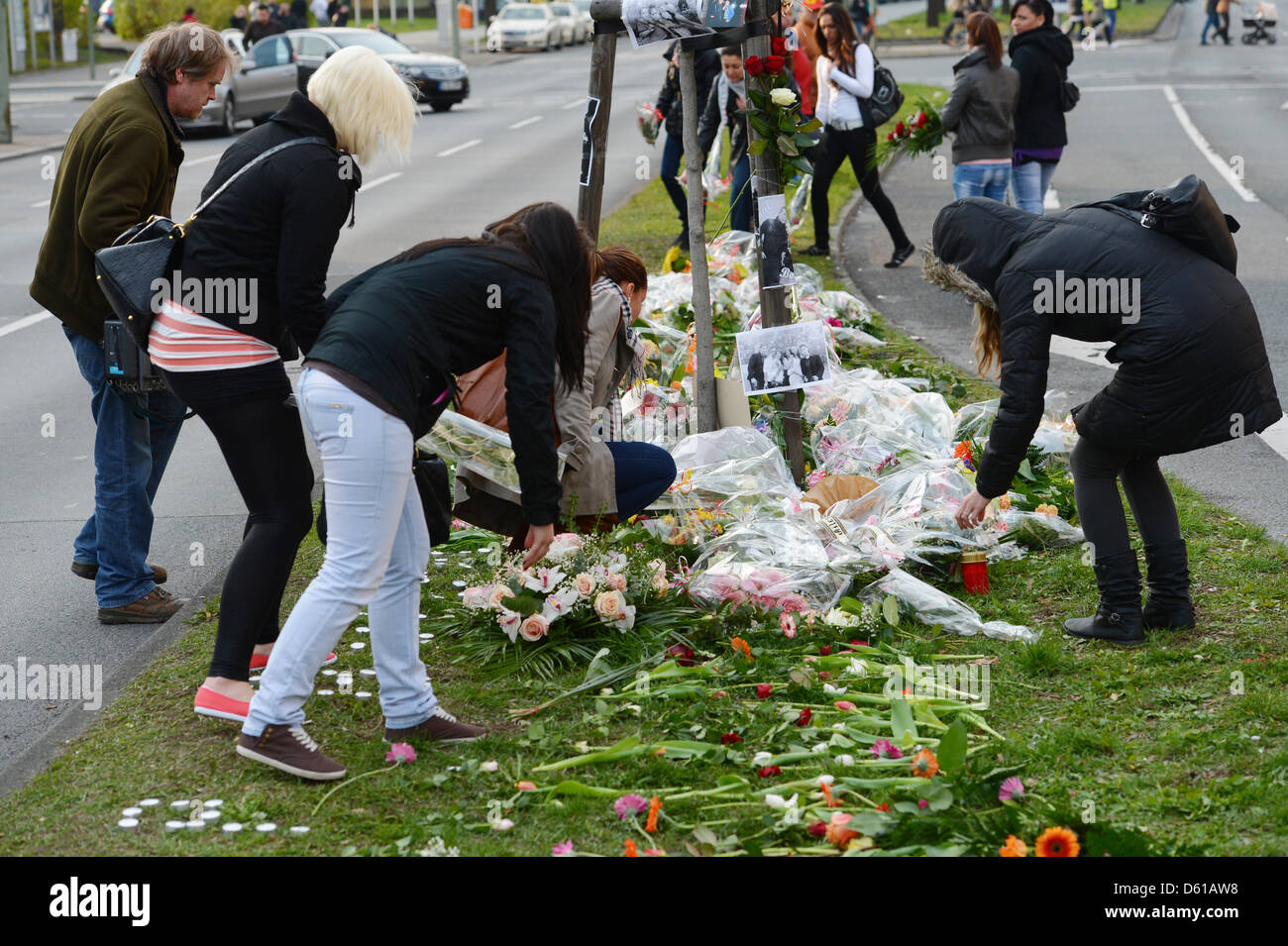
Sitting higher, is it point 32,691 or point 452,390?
point 452,390

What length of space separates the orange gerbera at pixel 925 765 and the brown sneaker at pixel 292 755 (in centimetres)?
150

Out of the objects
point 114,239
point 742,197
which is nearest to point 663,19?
point 114,239

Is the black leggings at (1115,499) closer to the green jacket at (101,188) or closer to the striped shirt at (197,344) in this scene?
the striped shirt at (197,344)

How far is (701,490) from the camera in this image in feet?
18.8

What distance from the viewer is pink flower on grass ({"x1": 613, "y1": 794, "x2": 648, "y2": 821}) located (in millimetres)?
3598

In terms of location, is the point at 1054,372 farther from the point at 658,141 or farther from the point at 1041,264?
the point at 658,141

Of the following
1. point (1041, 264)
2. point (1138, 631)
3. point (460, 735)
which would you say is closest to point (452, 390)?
point (460, 735)

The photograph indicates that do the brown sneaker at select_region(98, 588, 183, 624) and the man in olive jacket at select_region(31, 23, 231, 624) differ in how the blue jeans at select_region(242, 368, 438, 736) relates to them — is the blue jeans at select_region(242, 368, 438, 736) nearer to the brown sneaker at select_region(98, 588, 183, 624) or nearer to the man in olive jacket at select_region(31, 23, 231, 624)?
the man in olive jacket at select_region(31, 23, 231, 624)

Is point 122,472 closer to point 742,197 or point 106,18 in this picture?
point 742,197

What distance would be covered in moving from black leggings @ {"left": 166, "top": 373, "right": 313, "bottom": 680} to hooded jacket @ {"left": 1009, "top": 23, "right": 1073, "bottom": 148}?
24.9ft

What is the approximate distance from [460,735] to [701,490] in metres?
1.92

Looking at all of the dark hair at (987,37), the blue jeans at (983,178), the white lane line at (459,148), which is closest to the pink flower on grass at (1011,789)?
the blue jeans at (983,178)

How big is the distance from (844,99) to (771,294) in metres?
5.81

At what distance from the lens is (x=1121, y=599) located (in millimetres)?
4758
